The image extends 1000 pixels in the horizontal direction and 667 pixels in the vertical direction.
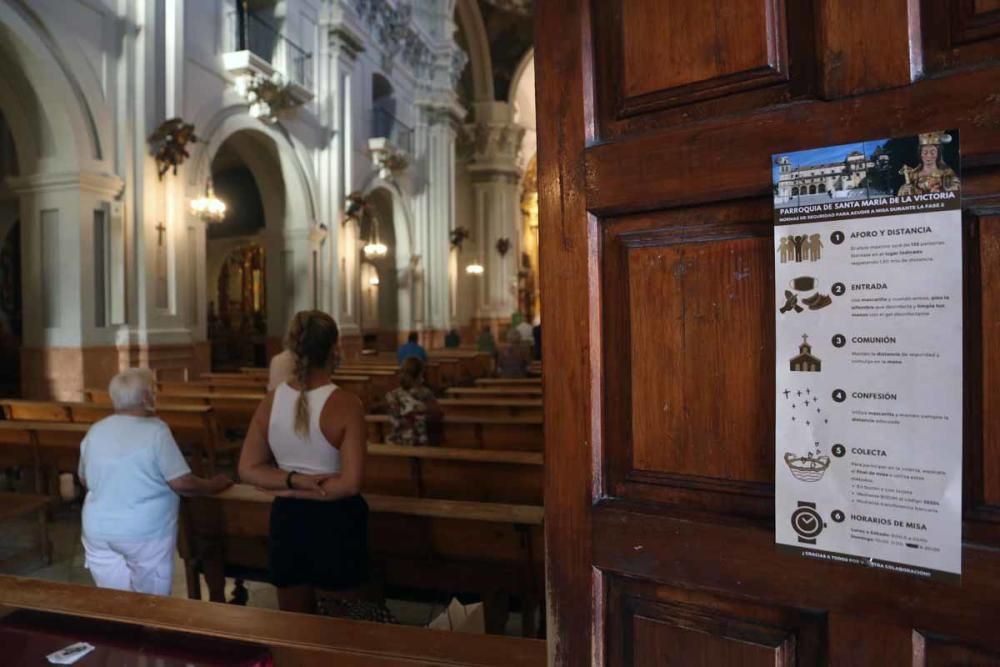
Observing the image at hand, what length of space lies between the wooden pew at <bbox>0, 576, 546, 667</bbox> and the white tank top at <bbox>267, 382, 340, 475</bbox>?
61 cm

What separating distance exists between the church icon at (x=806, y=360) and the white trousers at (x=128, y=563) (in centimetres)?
236

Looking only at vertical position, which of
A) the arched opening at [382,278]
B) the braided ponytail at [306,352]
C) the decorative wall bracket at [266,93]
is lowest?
the braided ponytail at [306,352]

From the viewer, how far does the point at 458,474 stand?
3.49 meters

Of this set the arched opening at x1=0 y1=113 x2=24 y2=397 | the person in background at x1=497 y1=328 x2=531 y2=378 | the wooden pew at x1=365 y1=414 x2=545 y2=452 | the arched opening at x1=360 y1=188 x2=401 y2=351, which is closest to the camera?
the wooden pew at x1=365 y1=414 x2=545 y2=452

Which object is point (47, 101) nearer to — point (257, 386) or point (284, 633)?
point (257, 386)

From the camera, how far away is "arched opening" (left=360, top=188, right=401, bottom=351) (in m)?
16.1

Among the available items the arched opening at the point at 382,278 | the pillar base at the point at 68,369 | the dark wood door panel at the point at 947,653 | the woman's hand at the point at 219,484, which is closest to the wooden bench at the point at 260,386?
the pillar base at the point at 68,369

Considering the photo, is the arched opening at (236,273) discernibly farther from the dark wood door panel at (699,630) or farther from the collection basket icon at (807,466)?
the collection basket icon at (807,466)

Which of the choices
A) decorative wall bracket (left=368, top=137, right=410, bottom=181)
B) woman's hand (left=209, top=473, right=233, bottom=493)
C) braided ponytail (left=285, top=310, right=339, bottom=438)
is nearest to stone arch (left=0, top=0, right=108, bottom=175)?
woman's hand (left=209, top=473, right=233, bottom=493)

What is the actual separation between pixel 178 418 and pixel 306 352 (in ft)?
11.8

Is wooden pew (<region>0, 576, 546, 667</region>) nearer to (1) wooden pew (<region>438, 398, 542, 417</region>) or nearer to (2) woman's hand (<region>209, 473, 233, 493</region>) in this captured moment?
(2) woman's hand (<region>209, 473, 233, 493</region>)

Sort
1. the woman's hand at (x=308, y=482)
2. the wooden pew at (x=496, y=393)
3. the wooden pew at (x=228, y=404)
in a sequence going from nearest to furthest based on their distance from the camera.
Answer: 1. the woman's hand at (x=308, y=482)
2. the wooden pew at (x=228, y=404)
3. the wooden pew at (x=496, y=393)

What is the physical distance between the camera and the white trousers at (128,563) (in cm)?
235

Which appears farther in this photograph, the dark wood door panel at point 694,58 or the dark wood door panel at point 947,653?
the dark wood door panel at point 694,58
